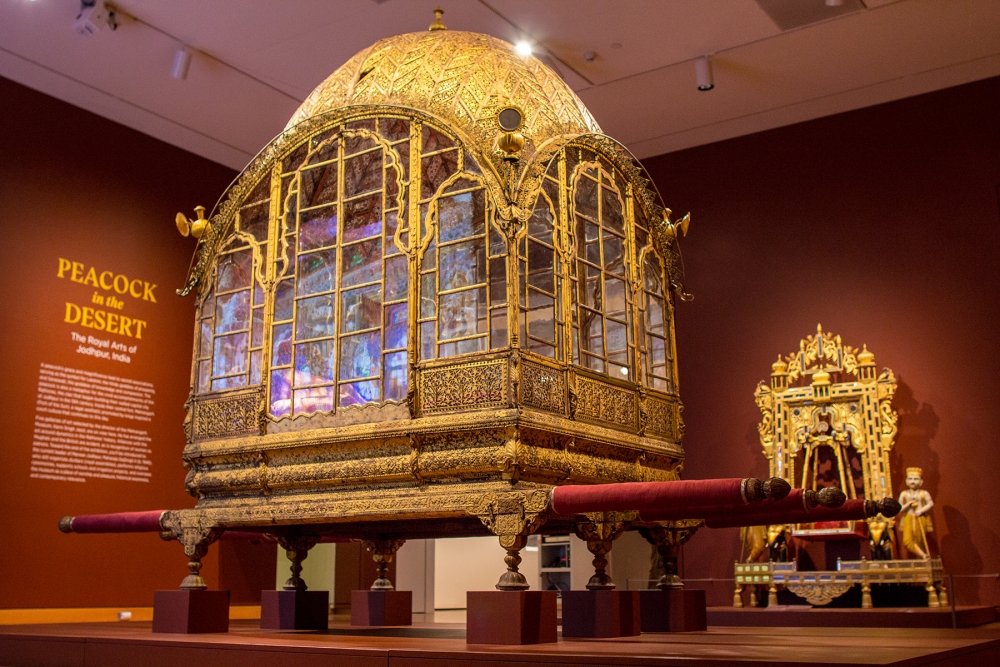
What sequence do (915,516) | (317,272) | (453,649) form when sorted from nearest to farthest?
(453,649) → (317,272) → (915,516)

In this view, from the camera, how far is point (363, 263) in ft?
20.8

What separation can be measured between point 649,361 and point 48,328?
595cm

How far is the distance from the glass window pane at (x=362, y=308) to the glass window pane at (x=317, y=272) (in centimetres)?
15

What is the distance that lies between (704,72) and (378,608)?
558 centimetres

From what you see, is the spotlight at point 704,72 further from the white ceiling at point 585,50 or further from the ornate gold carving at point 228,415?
the ornate gold carving at point 228,415

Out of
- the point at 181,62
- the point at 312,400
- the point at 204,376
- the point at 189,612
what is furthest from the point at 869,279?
the point at 189,612

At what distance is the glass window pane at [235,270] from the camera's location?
6805 mm

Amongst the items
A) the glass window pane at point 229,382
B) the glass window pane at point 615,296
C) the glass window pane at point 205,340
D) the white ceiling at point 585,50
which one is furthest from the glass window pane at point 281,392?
the white ceiling at point 585,50

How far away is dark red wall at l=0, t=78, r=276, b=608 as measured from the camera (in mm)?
9133

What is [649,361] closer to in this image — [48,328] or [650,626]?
[650,626]

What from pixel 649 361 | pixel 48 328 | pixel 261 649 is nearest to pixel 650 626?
pixel 649 361

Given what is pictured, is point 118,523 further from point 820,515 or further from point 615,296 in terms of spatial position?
point 820,515

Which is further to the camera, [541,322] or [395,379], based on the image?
[541,322]

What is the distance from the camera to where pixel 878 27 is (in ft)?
29.5
